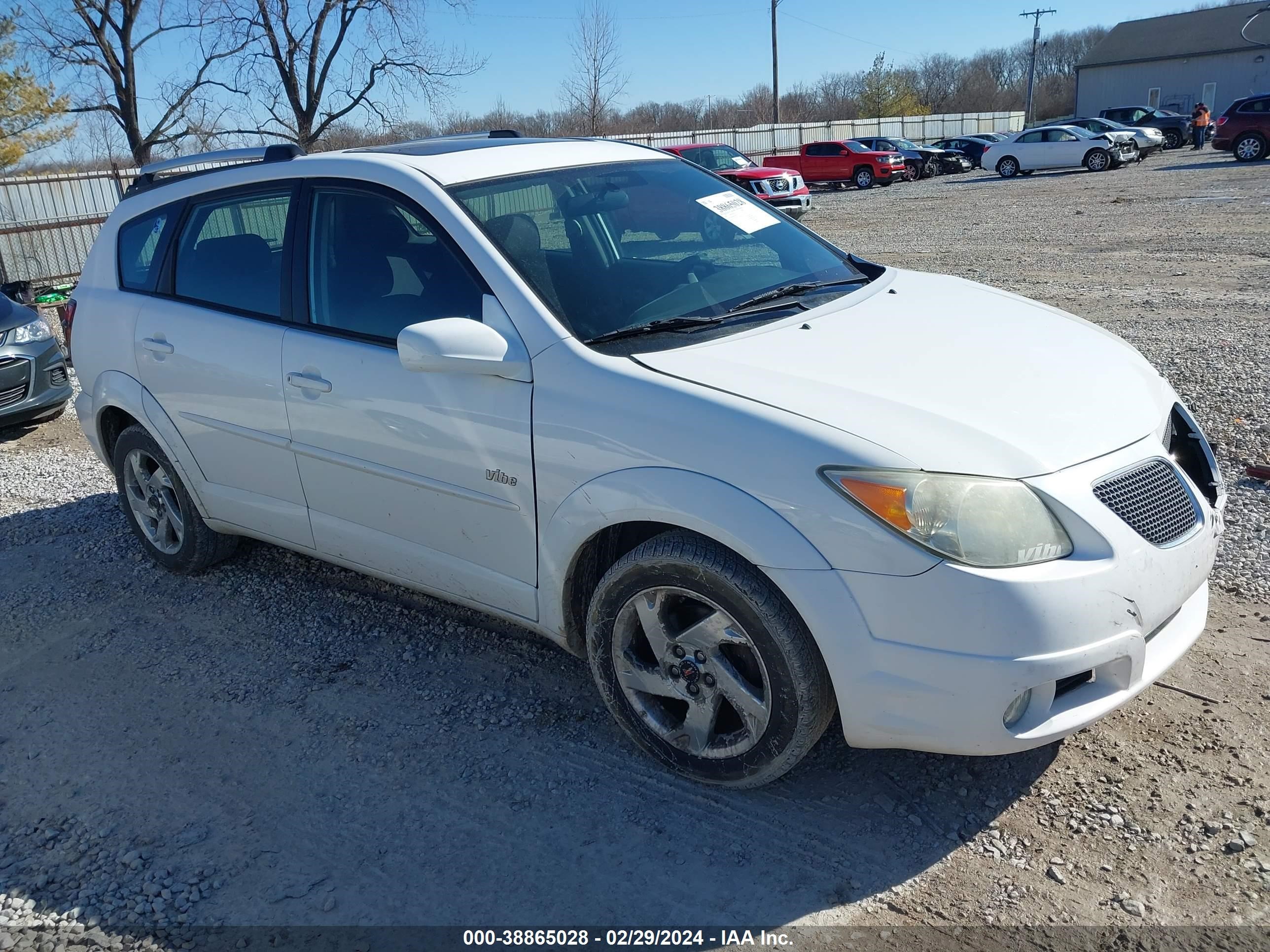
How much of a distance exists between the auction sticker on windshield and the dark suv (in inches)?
1565

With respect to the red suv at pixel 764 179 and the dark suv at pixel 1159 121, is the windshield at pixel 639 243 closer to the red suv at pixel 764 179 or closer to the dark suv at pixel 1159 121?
the red suv at pixel 764 179

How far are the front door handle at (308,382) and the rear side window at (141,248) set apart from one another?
4.27 ft

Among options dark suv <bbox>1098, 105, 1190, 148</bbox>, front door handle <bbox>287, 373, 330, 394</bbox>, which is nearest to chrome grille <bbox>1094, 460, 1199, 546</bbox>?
front door handle <bbox>287, 373, 330, 394</bbox>

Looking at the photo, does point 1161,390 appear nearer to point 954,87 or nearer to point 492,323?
point 492,323

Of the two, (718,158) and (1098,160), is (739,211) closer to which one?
(718,158)

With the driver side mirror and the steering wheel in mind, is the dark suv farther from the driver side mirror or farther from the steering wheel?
the driver side mirror

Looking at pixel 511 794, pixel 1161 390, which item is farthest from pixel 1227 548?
pixel 511 794

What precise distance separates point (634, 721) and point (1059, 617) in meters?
1.34

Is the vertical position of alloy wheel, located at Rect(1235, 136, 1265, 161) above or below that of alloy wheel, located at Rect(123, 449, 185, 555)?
below

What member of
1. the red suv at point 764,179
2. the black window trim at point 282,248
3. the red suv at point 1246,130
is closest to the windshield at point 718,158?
the red suv at point 764,179

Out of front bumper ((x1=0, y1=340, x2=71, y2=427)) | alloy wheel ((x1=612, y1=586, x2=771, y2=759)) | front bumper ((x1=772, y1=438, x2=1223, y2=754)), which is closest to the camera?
front bumper ((x1=772, y1=438, x2=1223, y2=754))

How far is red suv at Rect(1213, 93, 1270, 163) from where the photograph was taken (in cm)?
2923

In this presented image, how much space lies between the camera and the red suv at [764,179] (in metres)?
22.0

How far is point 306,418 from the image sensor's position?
3809 mm
